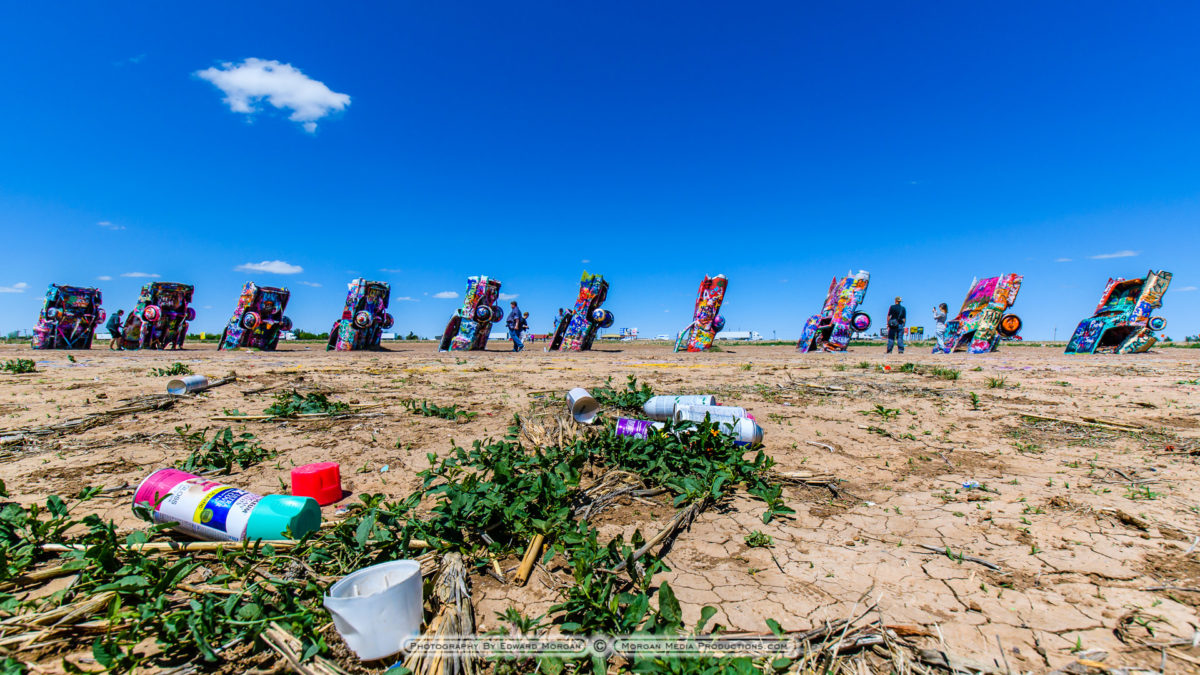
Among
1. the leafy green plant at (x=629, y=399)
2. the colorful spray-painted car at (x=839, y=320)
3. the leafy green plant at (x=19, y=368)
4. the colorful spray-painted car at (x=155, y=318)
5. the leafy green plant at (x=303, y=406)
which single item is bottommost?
the leafy green plant at (x=19, y=368)

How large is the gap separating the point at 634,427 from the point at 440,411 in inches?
105

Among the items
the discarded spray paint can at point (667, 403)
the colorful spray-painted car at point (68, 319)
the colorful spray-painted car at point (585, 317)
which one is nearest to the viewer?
the discarded spray paint can at point (667, 403)

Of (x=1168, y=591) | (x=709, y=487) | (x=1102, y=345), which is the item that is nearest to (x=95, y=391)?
(x=709, y=487)

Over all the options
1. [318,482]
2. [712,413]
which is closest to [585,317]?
[712,413]

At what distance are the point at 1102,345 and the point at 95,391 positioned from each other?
91.1 ft

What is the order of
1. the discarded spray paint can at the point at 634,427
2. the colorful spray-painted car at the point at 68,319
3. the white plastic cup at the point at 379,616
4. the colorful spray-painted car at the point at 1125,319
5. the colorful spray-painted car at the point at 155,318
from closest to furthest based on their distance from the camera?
1. the white plastic cup at the point at 379,616
2. the discarded spray paint can at the point at 634,427
3. the colorful spray-painted car at the point at 1125,319
4. the colorful spray-painted car at the point at 68,319
5. the colorful spray-painted car at the point at 155,318

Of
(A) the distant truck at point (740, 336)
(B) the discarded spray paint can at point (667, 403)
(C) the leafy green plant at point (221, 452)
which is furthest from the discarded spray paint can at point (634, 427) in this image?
(A) the distant truck at point (740, 336)

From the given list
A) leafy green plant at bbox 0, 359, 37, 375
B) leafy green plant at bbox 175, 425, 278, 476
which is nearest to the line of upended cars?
leafy green plant at bbox 0, 359, 37, 375

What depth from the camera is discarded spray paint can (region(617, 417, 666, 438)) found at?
3896 millimetres

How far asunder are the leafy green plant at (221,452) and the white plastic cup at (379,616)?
274cm

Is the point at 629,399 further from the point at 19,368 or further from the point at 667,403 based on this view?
the point at 19,368

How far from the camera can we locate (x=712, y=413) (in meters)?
4.37

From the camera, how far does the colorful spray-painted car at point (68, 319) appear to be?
55.3 ft

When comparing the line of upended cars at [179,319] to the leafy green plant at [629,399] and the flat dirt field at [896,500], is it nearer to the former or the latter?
the flat dirt field at [896,500]
